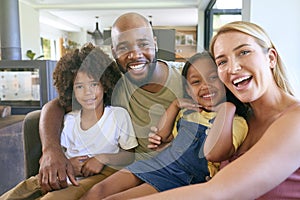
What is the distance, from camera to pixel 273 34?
1.39m

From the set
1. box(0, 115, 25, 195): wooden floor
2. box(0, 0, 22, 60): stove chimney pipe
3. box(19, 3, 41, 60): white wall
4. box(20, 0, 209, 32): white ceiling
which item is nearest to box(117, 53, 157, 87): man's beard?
box(0, 115, 25, 195): wooden floor

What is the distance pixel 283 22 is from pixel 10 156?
2.05 m

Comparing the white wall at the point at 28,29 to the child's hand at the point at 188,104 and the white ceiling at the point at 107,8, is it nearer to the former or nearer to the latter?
the white ceiling at the point at 107,8

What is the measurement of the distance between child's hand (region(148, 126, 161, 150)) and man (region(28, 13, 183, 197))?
0.04 metres

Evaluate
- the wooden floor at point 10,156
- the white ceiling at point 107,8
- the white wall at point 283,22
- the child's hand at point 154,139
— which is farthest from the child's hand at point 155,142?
the white ceiling at point 107,8

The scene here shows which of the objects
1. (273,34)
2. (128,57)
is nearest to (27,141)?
(128,57)

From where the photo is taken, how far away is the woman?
0.65m

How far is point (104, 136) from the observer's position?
118cm

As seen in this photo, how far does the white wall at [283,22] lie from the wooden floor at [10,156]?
6.15 ft

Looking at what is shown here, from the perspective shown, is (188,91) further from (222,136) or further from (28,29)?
(28,29)

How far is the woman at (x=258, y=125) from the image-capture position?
25.8 inches

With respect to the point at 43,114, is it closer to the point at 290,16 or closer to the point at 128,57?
the point at 128,57

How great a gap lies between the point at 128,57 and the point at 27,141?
60 centimetres

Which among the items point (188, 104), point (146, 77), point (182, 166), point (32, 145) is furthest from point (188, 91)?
point (32, 145)
